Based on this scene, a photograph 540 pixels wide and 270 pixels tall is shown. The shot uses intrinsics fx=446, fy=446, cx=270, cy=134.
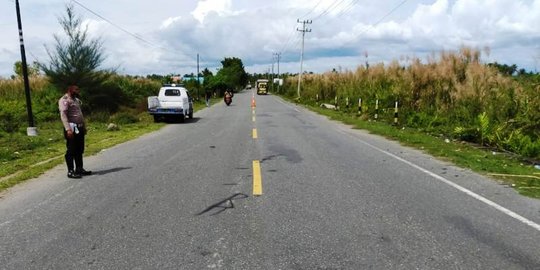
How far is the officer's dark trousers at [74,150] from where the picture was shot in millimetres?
8531

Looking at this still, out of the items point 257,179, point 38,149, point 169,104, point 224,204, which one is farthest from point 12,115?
point 224,204

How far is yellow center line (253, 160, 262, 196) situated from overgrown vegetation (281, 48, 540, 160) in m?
6.97

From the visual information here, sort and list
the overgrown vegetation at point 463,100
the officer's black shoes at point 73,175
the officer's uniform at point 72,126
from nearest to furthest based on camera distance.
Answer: the officer's uniform at point 72,126 → the officer's black shoes at point 73,175 → the overgrown vegetation at point 463,100

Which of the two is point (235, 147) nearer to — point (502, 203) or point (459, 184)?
point (459, 184)

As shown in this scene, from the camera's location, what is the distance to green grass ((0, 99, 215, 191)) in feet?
30.3

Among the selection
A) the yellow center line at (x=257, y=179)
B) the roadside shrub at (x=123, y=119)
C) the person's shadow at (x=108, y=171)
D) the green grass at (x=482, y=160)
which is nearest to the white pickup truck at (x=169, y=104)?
the roadside shrub at (x=123, y=119)

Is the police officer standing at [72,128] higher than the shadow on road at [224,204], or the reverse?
the police officer standing at [72,128]

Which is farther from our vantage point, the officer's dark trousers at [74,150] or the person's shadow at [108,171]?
the person's shadow at [108,171]

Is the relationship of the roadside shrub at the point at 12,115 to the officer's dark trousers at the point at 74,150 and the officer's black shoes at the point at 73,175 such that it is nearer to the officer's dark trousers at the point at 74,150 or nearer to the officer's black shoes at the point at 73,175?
the officer's dark trousers at the point at 74,150

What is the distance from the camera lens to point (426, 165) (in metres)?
9.80

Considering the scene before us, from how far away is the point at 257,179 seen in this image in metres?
7.93

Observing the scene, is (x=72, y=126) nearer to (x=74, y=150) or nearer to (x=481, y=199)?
(x=74, y=150)

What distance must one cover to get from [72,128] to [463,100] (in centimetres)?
1358

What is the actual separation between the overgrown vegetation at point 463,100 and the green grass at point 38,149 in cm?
1154
